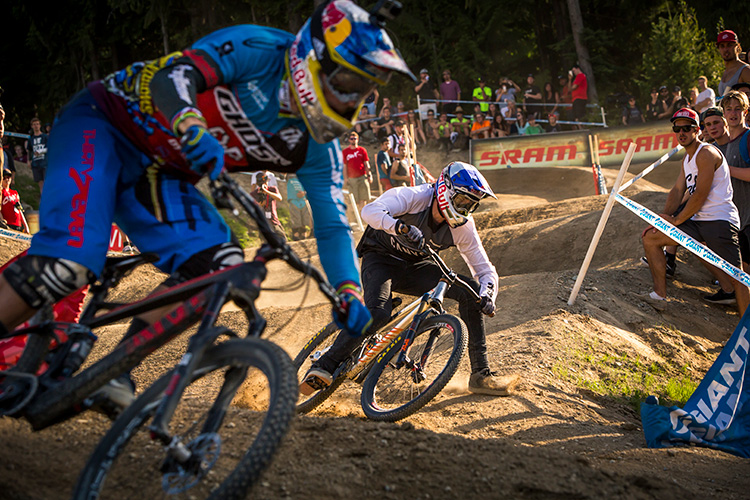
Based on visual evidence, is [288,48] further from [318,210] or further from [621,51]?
[621,51]

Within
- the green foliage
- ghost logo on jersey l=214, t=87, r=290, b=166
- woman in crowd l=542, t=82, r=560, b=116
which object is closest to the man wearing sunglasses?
ghost logo on jersey l=214, t=87, r=290, b=166

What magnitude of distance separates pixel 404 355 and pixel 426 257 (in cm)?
111

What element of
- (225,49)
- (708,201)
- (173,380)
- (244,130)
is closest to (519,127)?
(708,201)

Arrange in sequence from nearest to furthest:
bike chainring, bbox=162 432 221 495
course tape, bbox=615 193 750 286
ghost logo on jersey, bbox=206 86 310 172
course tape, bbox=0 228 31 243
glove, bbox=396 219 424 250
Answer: bike chainring, bbox=162 432 221 495 < ghost logo on jersey, bbox=206 86 310 172 < glove, bbox=396 219 424 250 < course tape, bbox=615 193 750 286 < course tape, bbox=0 228 31 243

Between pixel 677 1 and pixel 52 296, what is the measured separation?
2694 centimetres

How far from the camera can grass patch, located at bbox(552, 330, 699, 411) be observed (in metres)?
6.93

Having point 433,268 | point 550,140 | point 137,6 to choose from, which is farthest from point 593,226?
point 137,6

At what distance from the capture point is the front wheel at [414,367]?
5.96m

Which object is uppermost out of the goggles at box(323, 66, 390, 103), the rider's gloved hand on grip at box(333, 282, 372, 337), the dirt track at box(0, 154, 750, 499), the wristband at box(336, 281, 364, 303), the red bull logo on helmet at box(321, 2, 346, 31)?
the red bull logo on helmet at box(321, 2, 346, 31)

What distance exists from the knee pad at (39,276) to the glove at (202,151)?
0.80 m

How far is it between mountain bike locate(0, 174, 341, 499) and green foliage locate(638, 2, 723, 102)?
21457 millimetres

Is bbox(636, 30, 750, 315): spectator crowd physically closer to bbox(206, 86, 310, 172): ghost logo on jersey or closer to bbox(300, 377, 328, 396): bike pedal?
bbox(300, 377, 328, 396): bike pedal

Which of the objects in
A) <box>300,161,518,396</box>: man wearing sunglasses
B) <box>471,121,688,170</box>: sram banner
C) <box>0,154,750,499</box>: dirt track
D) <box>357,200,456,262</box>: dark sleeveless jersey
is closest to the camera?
<box>0,154,750,499</box>: dirt track

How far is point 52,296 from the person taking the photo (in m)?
3.07
